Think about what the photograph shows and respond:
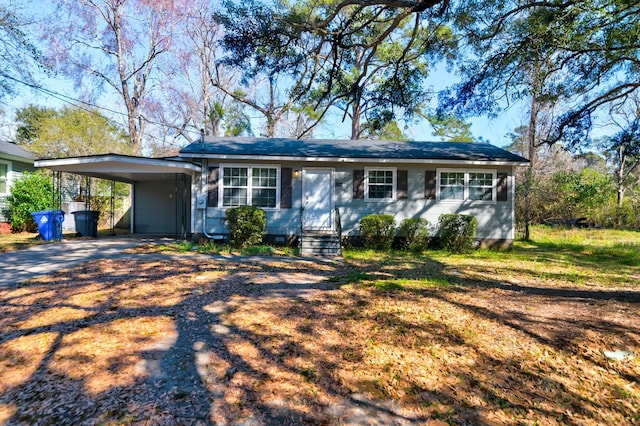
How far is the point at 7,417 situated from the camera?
85.5 inches

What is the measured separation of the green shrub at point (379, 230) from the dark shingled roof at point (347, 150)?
1852 millimetres

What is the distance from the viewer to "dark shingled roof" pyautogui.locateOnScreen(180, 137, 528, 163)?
10.4m

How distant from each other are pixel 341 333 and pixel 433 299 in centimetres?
175

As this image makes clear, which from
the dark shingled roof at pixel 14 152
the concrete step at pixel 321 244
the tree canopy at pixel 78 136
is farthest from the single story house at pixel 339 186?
the tree canopy at pixel 78 136

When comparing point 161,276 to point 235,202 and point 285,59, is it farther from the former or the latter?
point 285,59

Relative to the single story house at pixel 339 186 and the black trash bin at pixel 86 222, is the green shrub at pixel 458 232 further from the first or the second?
the black trash bin at pixel 86 222

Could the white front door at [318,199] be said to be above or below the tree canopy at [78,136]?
below

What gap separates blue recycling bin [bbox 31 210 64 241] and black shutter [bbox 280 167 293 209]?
680 cm

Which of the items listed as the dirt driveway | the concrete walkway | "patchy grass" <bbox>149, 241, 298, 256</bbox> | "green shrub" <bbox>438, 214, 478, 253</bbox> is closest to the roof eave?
"green shrub" <bbox>438, 214, 478, 253</bbox>

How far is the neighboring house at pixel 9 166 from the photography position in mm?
13758

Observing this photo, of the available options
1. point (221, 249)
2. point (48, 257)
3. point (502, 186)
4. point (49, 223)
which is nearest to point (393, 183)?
point (502, 186)

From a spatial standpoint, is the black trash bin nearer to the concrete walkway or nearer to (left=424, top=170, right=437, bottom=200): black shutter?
the concrete walkway

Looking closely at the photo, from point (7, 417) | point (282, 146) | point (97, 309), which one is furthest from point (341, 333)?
point (282, 146)

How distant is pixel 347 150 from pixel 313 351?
29.1 ft
